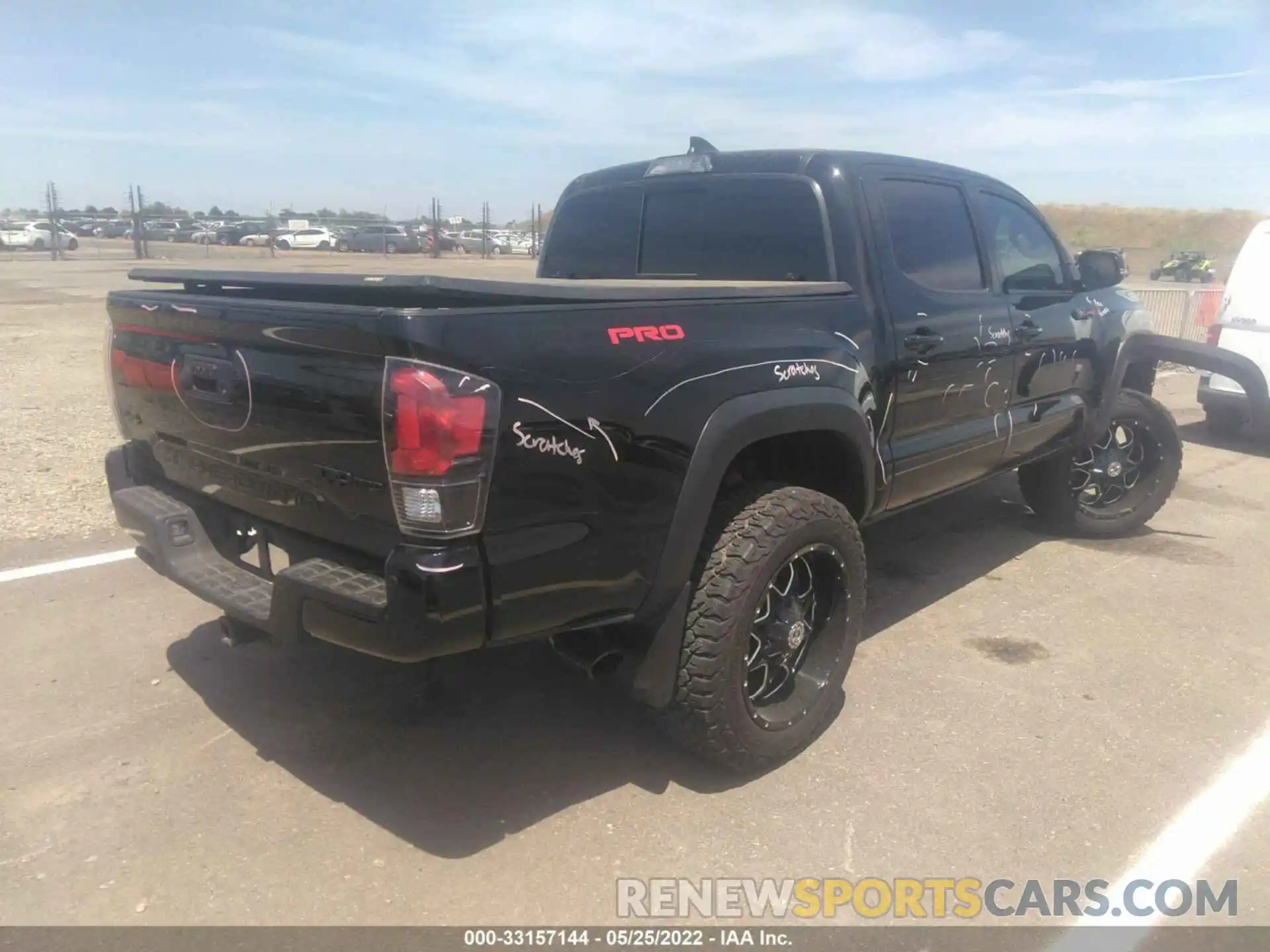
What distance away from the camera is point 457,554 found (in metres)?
2.34

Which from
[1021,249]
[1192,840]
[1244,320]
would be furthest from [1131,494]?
[1244,320]

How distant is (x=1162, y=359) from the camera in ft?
18.3

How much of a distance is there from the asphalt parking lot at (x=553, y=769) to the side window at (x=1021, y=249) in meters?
1.55

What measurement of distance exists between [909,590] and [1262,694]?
1.55m

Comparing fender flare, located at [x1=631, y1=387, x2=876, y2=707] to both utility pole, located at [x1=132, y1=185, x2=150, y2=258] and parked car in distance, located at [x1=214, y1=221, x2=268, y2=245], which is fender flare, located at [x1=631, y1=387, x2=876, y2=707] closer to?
utility pole, located at [x1=132, y1=185, x2=150, y2=258]

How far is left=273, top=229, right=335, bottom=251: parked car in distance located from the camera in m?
36.3

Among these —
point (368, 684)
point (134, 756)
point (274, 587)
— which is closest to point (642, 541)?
point (274, 587)

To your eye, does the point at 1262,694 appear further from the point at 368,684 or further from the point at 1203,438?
the point at 1203,438

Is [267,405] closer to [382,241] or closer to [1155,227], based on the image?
[382,241]

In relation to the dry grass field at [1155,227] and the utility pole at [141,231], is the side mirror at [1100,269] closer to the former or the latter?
the utility pole at [141,231]

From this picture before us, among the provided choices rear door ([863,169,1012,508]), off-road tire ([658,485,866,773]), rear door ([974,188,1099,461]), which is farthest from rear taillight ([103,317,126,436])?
rear door ([974,188,1099,461])

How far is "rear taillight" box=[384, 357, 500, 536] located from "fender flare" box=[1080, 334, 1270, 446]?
4072mm

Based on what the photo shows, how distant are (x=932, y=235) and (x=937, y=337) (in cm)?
49

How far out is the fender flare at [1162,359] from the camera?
5.28 metres
